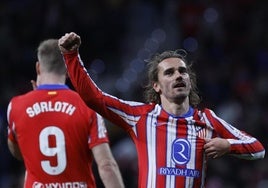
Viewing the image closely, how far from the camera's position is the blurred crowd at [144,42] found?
37.5ft

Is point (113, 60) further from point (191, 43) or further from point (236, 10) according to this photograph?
point (236, 10)

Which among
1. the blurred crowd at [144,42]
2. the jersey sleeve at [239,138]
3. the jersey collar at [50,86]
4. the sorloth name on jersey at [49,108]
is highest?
the blurred crowd at [144,42]

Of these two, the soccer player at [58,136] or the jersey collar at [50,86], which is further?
the jersey collar at [50,86]

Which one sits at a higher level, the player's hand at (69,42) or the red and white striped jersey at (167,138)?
the player's hand at (69,42)

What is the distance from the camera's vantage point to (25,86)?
11.6 meters

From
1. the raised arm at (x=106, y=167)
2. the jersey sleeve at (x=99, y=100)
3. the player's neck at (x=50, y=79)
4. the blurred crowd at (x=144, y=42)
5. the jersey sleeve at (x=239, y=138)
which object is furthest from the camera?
the blurred crowd at (x=144, y=42)

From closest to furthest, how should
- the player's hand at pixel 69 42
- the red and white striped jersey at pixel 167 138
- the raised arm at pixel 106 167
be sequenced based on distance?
the player's hand at pixel 69 42, the red and white striped jersey at pixel 167 138, the raised arm at pixel 106 167

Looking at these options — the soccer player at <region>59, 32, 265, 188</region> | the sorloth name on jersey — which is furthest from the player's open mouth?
the sorloth name on jersey

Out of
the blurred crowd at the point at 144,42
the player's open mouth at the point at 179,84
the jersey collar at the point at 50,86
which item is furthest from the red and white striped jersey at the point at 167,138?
the blurred crowd at the point at 144,42

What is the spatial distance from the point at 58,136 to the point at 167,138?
836mm

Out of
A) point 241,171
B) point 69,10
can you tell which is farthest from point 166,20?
point 241,171

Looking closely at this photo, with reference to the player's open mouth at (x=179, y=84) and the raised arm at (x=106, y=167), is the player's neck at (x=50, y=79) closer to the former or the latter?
the raised arm at (x=106, y=167)

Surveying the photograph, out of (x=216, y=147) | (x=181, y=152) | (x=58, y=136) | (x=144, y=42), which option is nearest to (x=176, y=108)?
(x=181, y=152)

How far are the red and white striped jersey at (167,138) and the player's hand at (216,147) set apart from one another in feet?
0.32
